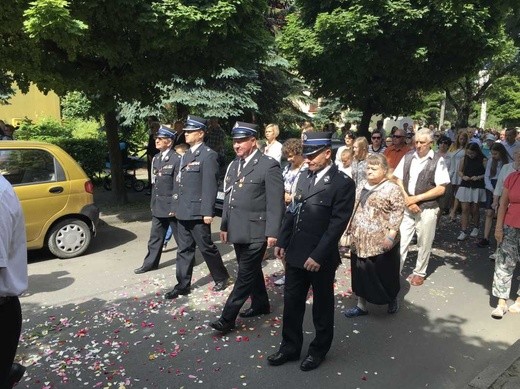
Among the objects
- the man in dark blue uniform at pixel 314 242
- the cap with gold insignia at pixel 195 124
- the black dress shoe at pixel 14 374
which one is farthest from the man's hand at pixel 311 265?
the cap with gold insignia at pixel 195 124

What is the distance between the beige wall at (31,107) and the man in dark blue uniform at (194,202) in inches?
1011

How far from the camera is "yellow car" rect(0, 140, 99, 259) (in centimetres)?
658

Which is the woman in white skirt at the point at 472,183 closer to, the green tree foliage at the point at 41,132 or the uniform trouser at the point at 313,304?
the uniform trouser at the point at 313,304

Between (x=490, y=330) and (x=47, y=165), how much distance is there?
6.09 m

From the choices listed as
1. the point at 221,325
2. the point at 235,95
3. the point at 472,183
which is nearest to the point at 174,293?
the point at 221,325

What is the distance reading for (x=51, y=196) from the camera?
6781 mm

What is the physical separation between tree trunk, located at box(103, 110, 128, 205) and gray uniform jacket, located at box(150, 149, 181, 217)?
430 cm

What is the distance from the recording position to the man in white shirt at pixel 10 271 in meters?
2.45

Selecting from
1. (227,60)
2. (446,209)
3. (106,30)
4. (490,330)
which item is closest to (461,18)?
(446,209)

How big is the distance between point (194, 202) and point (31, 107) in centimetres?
2760

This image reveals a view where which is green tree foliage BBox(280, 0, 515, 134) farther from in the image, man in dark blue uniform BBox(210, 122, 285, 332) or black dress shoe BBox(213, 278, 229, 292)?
man in dark blue uniform BBox(210, 122, 285, 332)

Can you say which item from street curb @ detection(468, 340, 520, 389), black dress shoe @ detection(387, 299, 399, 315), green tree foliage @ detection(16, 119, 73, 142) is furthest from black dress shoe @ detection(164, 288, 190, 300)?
green tree foliage @ detection(16, 119, 73, 142)

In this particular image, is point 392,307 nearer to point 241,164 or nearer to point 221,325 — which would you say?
point 221,325

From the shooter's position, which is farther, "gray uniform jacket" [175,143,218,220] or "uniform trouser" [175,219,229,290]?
"uniform trouser" [175,219,229,290]
